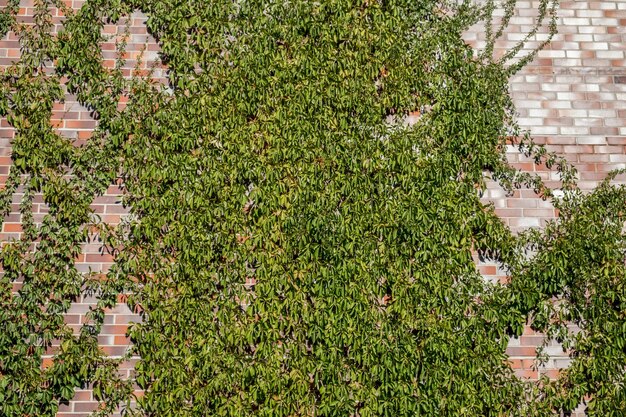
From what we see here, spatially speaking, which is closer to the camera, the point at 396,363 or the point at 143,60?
the point at 396,363

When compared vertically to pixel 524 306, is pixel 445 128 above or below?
above

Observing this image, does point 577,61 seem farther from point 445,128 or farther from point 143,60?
point 143,60

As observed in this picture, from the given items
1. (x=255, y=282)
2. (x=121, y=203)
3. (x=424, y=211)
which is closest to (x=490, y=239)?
(x=424, y=211)

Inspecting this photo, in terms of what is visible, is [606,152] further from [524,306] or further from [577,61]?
[524,306]

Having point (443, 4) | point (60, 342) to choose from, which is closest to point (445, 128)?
point (443, 4)

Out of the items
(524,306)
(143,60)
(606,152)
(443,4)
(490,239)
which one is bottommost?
(524,306)

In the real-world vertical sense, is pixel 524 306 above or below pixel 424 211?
below
